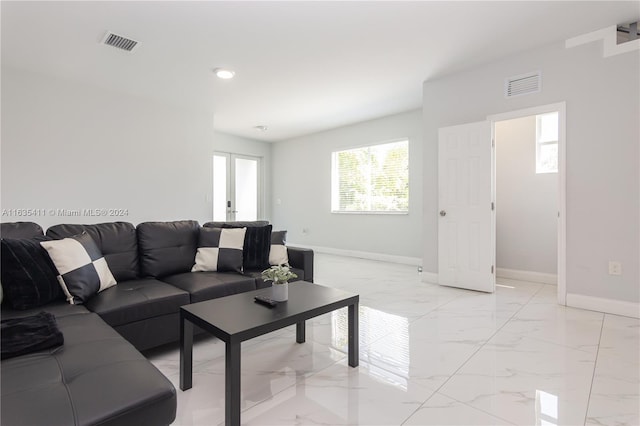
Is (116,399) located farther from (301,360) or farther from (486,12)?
(486,12)

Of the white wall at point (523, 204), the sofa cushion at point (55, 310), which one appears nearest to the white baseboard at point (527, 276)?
the white wall at point (523, 204)

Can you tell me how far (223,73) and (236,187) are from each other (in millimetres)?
3769

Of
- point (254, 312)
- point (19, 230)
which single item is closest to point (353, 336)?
point (254, 312)

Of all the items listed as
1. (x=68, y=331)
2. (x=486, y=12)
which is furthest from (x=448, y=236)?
(x=68, y=331)

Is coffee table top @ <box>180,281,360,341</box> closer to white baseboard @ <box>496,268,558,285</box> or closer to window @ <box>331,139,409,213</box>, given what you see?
white baseboard @ <box>496,268,558,285</box>

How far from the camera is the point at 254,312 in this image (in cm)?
172

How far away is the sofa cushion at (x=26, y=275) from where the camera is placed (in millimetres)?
1792

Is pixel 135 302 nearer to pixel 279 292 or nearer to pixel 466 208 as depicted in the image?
pixel 279 292

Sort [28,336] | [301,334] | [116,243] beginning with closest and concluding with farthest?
[28,336] < [301,334] < [116,243]

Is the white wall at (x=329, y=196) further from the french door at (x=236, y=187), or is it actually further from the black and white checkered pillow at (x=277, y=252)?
the black and white checkered pillow at (x=277, y=252)

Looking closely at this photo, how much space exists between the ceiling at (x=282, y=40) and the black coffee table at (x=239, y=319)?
2.23 meters

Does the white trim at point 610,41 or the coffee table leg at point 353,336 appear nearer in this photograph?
the coffee table leg at point 353,336

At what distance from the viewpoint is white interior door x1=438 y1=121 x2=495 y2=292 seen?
367 centimetres

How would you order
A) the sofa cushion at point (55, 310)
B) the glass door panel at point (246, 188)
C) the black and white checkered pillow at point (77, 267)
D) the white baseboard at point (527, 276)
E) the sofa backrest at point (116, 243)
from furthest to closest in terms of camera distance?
the glass door panel at point (246, 188)
the white baseboard at point (527, 276)
the sofa backrest at point (116, 243)
the black and white checkered pillow at point (77, 267)
the sofa cushion at point (55, 310)
